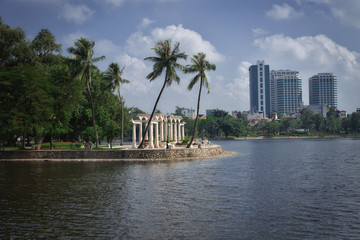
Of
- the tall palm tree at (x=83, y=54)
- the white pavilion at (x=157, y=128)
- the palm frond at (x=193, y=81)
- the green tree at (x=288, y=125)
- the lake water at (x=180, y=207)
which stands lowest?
the lake water at (x=180, y=207)

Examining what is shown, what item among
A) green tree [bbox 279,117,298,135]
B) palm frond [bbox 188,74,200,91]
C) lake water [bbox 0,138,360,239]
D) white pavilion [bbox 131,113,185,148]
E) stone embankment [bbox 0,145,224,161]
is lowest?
lake water [bbox 0,138,360,239]

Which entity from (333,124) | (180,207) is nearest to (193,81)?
(180,207)

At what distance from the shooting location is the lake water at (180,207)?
13.5 meters

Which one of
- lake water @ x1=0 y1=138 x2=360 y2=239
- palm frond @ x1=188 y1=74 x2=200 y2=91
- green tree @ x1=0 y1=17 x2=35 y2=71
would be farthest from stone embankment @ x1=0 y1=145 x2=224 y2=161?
lake water @ x1=0 y1=138 x2=360 y2=239

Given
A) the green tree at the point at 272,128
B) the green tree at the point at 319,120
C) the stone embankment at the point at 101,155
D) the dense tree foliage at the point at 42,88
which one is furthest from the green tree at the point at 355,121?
the stone embankment at the point at 101,155

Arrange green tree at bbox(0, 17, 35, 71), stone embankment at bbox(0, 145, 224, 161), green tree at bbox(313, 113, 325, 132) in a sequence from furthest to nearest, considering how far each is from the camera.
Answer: green tree at bbox(313, 113, 325, 132) → green tree at bbox(0, 17, 35, 71) → stone embankment at bbox(0, 145, 224, 161)

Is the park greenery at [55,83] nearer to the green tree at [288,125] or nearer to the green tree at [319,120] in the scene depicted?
the green tree at [288,125]

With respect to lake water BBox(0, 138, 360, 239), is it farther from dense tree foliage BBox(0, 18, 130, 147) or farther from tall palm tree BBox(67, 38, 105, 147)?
tall palm tree BBox(67, 38, 105, 147)

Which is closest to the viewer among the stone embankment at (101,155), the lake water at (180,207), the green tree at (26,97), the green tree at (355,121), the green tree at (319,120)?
the lake water at (180,207)

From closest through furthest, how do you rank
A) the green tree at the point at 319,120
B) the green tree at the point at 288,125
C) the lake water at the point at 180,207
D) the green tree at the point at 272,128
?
the lake water at the point at 180,207, the green tree at the point at 272,128, the green tree at the point at 319,120, the green tree at the point at 288,125

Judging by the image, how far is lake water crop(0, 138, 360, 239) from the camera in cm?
1353

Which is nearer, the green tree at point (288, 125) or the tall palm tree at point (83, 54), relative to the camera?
the tall palm tree at point (83, 54)

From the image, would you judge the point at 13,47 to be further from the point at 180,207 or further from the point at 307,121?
the point at 307,121

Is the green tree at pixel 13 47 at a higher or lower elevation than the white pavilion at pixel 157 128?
higher
